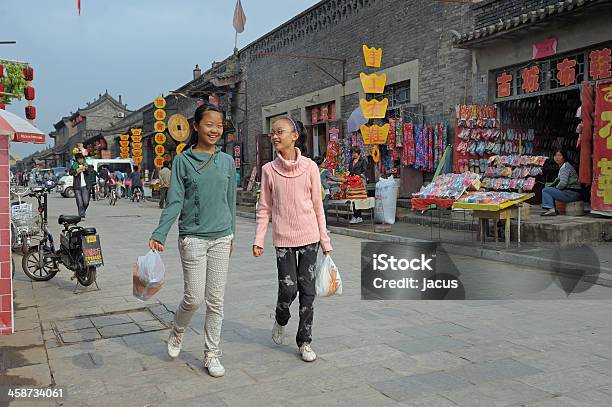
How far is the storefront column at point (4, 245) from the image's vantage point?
465cm

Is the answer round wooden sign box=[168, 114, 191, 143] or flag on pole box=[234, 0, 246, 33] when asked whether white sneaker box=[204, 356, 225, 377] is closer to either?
flag on pole box=[234, 0, 246, 33]

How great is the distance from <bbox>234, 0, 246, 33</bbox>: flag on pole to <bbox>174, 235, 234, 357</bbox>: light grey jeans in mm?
12458

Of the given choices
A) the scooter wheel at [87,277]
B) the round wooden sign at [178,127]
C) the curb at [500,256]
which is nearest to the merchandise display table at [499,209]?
the curb at [500,256]

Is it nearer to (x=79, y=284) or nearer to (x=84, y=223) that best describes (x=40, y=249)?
(x=79, y=284)

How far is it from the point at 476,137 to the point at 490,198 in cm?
406

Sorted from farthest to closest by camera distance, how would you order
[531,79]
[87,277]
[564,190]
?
[531,79] < [564,190] < [87,277]

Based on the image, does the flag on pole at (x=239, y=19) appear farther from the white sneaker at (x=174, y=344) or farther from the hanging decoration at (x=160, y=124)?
the hanging decoration at (x=160, y=124)

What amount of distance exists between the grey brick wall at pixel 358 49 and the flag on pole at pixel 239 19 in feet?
11.6

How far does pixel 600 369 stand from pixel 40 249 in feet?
21.4

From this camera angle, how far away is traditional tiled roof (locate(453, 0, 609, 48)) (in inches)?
386

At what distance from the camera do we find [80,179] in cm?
1348

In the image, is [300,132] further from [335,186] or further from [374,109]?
[335,186]

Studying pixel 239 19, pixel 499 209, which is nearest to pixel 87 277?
pixel 499 209

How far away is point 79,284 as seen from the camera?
685 cm
